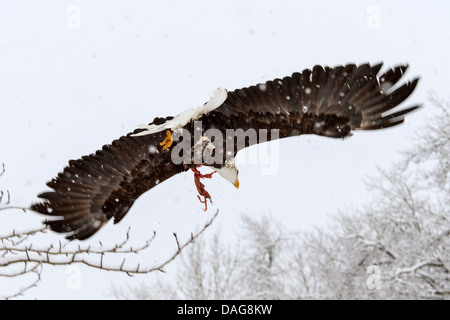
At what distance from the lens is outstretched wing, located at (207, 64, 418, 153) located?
581 centimetres

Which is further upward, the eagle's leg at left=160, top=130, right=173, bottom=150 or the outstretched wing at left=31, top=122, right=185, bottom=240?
the eagle's leg at left=160, top=130, right=173, bottom=150

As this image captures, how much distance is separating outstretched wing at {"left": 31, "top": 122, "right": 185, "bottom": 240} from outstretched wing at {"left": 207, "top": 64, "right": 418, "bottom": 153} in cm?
71

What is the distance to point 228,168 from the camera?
252 inches

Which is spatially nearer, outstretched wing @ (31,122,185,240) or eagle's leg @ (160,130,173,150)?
eagle's leg @ (160,130,173,150)

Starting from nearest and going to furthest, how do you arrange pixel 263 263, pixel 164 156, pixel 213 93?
pixel 213 93
pixel 164 156
pixel 263 263

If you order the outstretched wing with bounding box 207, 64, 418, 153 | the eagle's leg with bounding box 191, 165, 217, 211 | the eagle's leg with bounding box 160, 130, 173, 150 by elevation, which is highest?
the outstretched wing with bounding box 207, 64, 418, 153

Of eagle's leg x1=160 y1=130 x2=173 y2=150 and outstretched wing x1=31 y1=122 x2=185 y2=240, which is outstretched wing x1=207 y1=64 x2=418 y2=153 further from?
outstretched wing x1=31 y1=122 x2=185 y2=240

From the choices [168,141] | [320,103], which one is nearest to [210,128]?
[168,141]

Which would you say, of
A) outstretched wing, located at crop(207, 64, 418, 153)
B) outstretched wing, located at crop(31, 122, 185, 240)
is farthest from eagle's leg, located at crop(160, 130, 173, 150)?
outstretched wing, located at crop(207, 64, 418, 153)

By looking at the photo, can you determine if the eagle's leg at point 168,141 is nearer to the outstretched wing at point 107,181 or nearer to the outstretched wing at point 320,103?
the outstretched wing at point 107,181

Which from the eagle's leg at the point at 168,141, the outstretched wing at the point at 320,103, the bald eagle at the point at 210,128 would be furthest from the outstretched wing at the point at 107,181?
the outstretched wing at the point at 320,103

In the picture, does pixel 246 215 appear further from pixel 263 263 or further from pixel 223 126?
pixel 223 126
